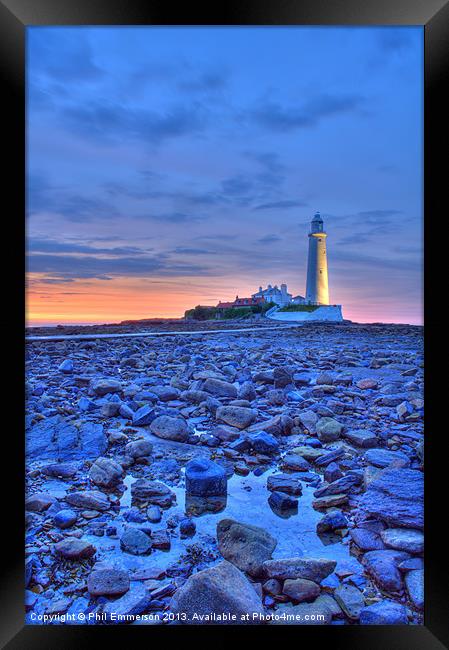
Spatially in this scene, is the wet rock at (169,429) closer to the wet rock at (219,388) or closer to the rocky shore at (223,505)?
the rocky shore at (223,505)

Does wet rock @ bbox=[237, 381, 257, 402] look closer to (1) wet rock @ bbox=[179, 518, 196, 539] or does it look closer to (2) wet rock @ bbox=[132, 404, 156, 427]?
(2) wet rock @ bbox=[132, 404, 156, 427]

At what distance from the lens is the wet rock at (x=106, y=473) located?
242cm

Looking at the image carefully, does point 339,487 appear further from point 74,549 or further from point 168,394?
point 168,394

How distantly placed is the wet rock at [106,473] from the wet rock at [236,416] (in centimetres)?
101

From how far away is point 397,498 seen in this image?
204cm

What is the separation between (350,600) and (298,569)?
0.23m

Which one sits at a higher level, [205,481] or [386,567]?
[205,481]

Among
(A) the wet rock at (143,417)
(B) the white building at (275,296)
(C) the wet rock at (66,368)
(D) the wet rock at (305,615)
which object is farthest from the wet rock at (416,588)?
(B) the white building at (275,296)

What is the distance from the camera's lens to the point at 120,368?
5.60m

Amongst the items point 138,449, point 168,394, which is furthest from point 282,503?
point 168,394

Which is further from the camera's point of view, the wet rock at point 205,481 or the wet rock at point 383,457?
the wet rock at point 383,457

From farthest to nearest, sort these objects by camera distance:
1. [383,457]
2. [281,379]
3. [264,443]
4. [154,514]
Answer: [281,379] < [264,443] < [383,457] < [154,514]

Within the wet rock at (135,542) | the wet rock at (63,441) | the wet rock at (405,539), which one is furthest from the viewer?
the wet rock at (63,441)
